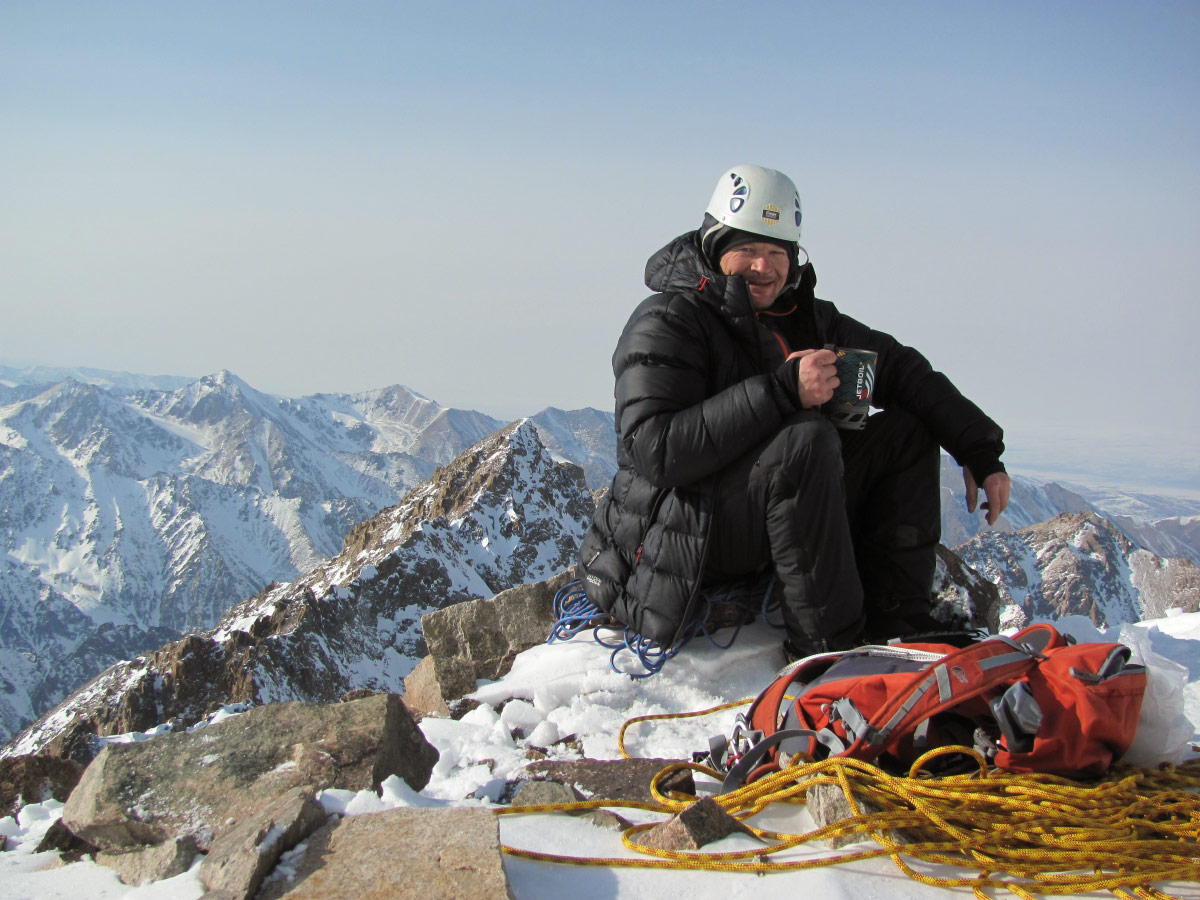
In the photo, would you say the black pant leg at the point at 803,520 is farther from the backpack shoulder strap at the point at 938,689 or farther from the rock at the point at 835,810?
the rock at the point at 835,810

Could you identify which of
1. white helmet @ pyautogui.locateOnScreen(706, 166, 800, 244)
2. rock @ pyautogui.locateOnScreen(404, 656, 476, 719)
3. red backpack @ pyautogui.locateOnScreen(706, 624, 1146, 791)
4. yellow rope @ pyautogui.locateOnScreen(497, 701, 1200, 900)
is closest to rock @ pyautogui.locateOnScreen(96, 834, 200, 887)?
yellow rope @ pyautogui.locateOnScreen(497, 701, 1200, 900)

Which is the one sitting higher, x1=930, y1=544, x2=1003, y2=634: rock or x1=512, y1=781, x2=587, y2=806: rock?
x1=930, y1=544, x2=1003, y2=634: rock

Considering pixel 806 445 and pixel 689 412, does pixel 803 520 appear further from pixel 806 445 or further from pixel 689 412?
pixel 689 412

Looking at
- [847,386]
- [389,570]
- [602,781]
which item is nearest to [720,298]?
[847,386]

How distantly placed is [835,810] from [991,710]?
Answer: 2.67 feet

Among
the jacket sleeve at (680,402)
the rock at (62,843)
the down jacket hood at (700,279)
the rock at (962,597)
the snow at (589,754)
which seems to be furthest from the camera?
the rock at (962,597)

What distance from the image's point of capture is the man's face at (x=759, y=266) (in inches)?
207

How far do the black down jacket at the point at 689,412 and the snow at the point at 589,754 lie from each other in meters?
0.48

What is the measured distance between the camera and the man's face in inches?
207

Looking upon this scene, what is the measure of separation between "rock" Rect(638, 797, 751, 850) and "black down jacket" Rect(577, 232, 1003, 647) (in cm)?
206

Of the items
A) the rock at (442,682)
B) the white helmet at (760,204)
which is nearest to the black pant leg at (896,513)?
the white helmet at (760,204)

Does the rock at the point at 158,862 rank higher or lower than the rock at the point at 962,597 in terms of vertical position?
lower

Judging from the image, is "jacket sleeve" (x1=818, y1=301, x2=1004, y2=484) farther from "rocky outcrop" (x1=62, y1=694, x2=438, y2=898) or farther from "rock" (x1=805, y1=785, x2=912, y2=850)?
"rocky outcrop" (x1=62, y1=694, x2=438, y2=898)

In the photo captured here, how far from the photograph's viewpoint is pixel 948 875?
295cm
